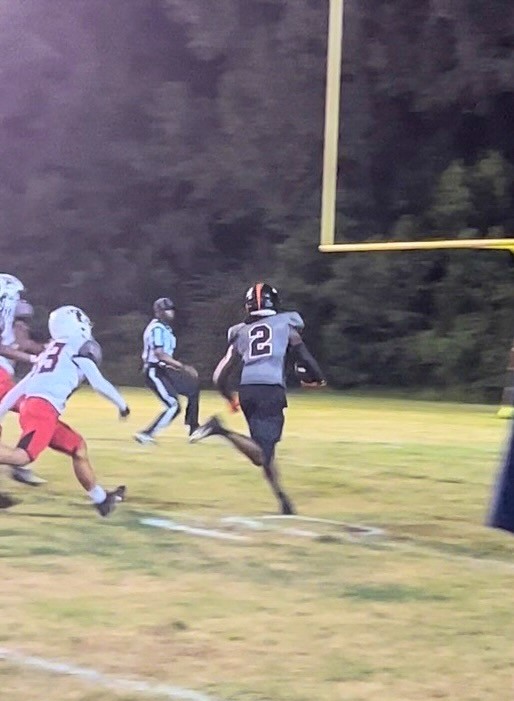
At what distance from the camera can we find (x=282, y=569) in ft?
Answer: 10.2

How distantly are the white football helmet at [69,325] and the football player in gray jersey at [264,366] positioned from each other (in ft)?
1.58

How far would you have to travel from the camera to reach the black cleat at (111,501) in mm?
3540

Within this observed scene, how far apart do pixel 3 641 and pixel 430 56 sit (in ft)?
6.48

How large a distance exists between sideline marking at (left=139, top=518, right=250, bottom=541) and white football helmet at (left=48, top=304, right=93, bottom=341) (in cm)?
62

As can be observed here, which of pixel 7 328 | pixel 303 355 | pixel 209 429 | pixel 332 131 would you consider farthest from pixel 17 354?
pixel 332 131

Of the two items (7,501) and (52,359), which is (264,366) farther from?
(7,501)

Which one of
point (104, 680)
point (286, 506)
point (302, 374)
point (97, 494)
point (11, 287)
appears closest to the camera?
point (104, 680)

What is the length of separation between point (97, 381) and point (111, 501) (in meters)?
0.37

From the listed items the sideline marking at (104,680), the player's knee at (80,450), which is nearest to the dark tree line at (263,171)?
the player's knee at (80,450)

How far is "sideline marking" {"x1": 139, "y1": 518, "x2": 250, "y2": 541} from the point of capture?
Result: 10.8 feet

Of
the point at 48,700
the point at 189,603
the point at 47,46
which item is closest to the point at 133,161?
the point at 47,46

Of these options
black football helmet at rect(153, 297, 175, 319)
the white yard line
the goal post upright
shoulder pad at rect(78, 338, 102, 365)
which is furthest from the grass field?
the goal post upright

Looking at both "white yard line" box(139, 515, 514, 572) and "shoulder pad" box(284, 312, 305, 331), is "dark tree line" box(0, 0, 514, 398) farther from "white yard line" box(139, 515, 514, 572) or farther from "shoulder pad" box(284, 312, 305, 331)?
"white yard line" box(139, 515, 514, 572)

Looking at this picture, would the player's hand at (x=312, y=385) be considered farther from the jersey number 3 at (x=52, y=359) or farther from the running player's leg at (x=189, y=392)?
the jersey number 3 at (x=52, y=359)
